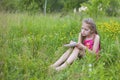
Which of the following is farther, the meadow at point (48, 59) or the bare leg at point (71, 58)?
the bare leg at point (71, 58)

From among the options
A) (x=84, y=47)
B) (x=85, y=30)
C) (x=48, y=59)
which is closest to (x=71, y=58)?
(x=84, y=47)

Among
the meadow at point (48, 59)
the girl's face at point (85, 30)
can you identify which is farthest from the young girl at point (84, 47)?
the meadow at point (48, 59)

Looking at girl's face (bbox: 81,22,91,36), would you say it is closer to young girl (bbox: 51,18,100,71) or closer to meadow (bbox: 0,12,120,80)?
young girl (bbox: 51,18,100,71)

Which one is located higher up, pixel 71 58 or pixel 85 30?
pixel 85 30

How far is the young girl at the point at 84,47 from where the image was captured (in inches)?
213

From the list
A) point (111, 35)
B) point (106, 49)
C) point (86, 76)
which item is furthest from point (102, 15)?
point (86, 76)

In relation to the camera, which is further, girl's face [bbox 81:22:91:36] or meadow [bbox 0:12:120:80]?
girl's face [bbox 81:22:91:36]

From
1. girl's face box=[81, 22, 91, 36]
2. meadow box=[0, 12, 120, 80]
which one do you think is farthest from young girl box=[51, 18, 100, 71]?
meadow box=[0, 12, 120, 80]

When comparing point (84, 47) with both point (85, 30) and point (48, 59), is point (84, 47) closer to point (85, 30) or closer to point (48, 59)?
point (85, 30)

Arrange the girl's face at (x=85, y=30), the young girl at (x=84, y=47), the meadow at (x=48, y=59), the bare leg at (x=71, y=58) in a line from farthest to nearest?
the girl's face at (x=85, y=30)
the young girl at (x=84, y=47)
the bare leg at (x=71, y=58)
the meadow at (x=48, y=59)

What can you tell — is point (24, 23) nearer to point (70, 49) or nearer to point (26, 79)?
point (70, 49)

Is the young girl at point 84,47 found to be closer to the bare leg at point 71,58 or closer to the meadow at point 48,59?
the bare leg at point 71,58

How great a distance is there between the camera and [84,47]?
558 centimetres

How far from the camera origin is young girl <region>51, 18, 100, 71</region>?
5.42 m
